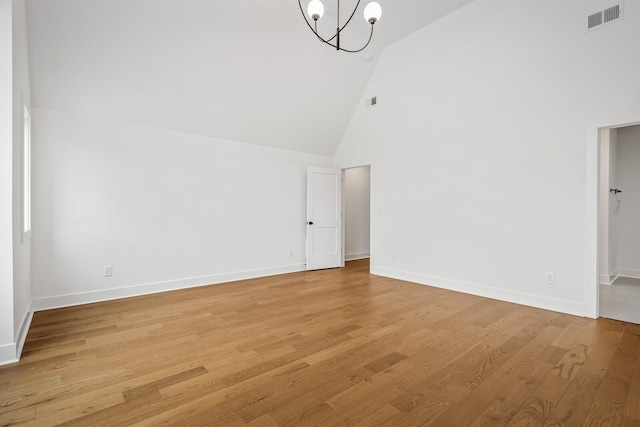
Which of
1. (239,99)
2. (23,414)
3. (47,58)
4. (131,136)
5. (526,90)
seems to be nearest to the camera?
(23,414)

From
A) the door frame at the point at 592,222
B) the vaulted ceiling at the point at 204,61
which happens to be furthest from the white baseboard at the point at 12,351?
the door frame at the point at 592,222

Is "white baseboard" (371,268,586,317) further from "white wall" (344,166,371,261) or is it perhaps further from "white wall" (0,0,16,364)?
"white wall" (0,0,16,364)

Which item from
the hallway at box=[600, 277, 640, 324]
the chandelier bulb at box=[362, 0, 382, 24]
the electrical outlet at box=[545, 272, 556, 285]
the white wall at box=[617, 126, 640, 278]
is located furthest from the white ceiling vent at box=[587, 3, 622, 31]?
the hallway at box=[600, 277, 640, 324]

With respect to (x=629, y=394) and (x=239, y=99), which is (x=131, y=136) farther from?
(x=629, y=394)

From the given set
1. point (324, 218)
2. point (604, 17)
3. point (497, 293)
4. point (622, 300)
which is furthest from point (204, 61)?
point (622, 300)

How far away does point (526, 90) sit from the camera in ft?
11.8

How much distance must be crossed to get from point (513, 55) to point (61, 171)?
18.4 ft

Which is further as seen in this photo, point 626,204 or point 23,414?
point 626,204

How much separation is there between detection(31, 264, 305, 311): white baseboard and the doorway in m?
5.14

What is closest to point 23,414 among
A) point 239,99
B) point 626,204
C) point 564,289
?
point 239,99

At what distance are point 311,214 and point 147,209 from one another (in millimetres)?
2746

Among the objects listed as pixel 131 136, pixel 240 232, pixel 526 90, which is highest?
pixel 526 90

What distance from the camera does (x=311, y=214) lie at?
18.9 feet

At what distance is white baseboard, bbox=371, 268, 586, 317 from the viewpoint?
3326mm
